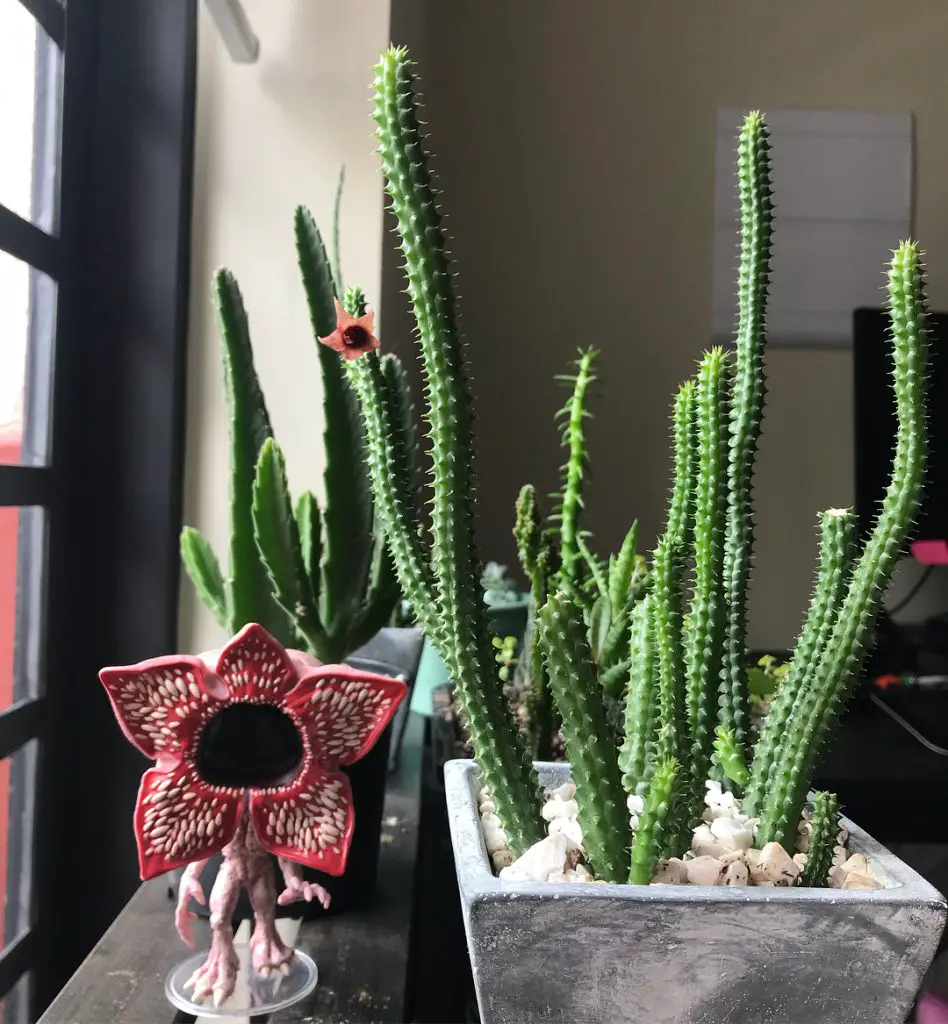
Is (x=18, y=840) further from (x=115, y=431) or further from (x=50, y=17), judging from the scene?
(x=50, y=17)

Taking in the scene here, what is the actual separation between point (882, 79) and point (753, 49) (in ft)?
0.78

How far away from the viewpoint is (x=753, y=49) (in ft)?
5.09

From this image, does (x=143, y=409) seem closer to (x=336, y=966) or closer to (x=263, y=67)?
(x=263, y=67)

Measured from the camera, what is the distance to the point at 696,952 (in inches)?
12.9

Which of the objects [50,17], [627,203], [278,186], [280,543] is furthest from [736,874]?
[627,203]

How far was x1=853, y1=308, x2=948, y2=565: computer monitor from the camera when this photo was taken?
1.19 meters

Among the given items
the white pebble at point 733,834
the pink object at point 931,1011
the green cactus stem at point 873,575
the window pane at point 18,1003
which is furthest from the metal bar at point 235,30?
the pink object at point 931,1011

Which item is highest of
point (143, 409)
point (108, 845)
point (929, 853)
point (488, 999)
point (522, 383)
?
point (522, 383)

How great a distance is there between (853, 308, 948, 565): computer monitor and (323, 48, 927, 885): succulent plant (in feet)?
2.79

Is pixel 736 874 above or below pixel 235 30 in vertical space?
below

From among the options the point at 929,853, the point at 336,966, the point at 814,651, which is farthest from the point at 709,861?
the point at 929,853

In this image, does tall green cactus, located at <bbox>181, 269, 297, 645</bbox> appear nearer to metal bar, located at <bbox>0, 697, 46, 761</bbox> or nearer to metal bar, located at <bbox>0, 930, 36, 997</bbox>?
metal bar, located at <bbox>0, 697, 46, 761</bbox>

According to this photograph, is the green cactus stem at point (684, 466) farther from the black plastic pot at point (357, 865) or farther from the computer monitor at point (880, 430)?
the computer monitor at point (880, 430)

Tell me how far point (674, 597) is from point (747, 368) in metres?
0.12
